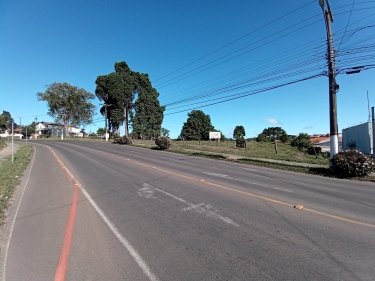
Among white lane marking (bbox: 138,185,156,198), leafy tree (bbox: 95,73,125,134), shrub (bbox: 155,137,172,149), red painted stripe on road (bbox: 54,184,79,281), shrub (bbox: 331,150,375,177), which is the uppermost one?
leafy tree (bbox: 95,73,125,134)

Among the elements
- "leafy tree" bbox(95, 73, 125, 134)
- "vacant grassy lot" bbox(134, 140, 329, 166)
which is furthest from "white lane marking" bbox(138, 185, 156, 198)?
"leafy tree" bbox(95, 73, 125, 134)

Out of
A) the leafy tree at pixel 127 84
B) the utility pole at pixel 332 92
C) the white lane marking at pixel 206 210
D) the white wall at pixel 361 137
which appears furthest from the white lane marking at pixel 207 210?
the leafy tree at pixel 127 84

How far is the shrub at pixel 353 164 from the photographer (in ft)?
39.7

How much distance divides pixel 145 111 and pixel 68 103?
23696 millimetres

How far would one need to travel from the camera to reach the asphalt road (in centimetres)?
352

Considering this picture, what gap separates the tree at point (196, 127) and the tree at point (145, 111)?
946 inches

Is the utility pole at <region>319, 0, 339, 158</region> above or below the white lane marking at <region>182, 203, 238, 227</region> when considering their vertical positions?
above

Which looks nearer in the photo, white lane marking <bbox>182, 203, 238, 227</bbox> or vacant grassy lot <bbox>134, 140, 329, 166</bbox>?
white lane marking <bbox>182, 203, 238, 227</bbox>

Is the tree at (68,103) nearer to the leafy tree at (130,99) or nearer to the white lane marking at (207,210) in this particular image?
the leafy tree at (130,99)

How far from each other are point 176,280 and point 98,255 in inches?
59.2

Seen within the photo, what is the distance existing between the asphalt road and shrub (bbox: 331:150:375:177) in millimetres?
4376

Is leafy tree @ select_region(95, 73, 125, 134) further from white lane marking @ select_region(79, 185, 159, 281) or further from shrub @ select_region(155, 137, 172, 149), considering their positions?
white lane marking @ select_region(79, 185, 159, 281)

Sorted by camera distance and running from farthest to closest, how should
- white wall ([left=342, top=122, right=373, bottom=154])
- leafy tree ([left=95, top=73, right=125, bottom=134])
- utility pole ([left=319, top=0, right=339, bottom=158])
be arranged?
leafy tree ([left=95, top=73, right=125, bottom=134]), white wall ([left=342, top=122, right=373, bottom=154]), utility pole ([left=319, top=0, right=339, bottom=158])

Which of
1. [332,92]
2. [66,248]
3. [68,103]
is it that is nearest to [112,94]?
[68,103]
